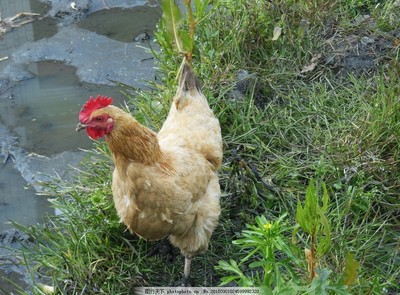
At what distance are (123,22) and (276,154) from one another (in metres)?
3.18

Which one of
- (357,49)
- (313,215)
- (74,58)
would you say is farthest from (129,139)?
(74,58)

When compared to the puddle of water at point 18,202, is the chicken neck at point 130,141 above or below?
above

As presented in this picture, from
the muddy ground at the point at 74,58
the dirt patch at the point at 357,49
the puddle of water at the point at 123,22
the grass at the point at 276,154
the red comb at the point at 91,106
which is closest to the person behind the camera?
the red comb at the point at 91,106

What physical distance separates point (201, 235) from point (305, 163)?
1.04 meters

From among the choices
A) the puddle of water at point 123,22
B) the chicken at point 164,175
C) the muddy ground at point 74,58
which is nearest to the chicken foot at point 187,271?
the chicken at point 164,175

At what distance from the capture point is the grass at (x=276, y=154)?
12.0 ft

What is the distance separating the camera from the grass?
3.67m

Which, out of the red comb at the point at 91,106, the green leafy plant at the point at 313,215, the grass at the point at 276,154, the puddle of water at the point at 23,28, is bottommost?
the puddle of water at the point at 23,28

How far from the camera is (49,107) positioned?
564 cm

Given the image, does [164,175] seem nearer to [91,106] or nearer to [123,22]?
[91,106]

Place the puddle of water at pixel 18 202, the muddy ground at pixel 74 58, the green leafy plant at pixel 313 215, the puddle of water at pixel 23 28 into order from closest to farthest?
the green leafy plant at pixel 313 215, the puddle of water at pixel 18 202, the muddy ground at pixel 74 58, the puddle of water at pixel 23 28

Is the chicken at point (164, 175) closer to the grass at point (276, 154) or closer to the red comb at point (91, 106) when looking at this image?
the red comb at point (91, 106)

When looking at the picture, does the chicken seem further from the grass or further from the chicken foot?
the grass

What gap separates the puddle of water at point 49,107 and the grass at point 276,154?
0.47 metres
